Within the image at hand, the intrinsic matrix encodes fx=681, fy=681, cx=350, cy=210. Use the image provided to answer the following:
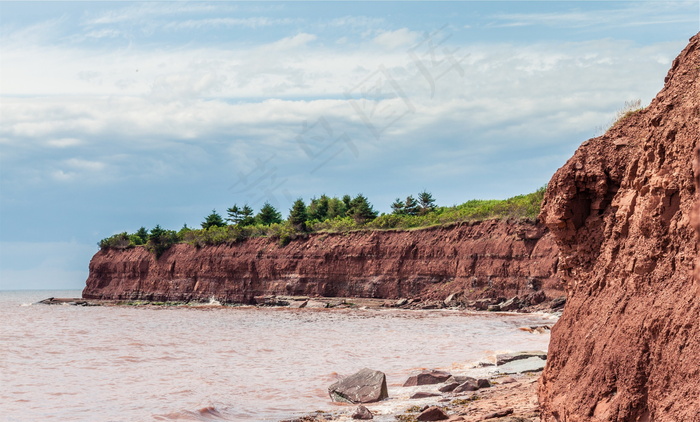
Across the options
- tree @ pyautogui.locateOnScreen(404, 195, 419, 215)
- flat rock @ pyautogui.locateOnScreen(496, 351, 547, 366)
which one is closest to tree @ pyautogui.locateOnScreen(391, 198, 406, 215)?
tree @ pyautogui.locateOnScreen(404, 195, 419, 215)

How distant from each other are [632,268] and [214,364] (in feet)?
49.9

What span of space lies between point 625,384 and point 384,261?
52.2m

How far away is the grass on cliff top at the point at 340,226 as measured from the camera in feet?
170

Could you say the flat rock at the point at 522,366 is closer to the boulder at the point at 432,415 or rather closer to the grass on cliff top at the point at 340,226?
the boulder at the point at 432,415

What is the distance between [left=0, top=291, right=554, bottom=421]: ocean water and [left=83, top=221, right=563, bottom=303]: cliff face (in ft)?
51.3

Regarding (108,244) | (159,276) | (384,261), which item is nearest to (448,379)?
(384,261)

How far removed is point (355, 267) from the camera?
60250mm

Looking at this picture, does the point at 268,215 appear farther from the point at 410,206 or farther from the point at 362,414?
the point at 362,414

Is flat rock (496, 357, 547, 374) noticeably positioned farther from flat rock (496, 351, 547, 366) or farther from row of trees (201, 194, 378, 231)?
row of trees (201, 194, 378, 231)

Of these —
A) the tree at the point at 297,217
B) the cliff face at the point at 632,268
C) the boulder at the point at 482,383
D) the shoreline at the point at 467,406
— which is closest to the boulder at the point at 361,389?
the shoreline at the point at 467,406

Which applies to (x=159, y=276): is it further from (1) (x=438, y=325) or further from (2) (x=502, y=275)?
(1) (x=438, y=325)

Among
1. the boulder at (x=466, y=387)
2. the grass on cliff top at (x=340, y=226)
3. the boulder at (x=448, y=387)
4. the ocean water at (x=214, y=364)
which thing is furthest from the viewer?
the grass on cliff top at (x=340, y=226)

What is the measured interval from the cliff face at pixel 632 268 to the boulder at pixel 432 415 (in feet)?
8.16

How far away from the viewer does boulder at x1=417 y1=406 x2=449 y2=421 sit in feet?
33.4
